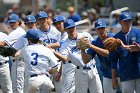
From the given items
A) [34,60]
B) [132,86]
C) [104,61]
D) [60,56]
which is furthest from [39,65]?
[132,86]

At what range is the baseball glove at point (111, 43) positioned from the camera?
38.4 ft

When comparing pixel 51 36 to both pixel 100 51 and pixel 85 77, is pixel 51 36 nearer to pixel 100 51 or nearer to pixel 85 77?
pixel 85 77

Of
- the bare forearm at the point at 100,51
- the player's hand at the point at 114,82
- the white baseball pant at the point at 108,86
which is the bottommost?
the white baseball pant at the point at 108,86

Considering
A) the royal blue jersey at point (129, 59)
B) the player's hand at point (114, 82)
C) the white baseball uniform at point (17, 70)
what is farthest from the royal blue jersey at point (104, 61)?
the white baseball uniform at point (17, 70)

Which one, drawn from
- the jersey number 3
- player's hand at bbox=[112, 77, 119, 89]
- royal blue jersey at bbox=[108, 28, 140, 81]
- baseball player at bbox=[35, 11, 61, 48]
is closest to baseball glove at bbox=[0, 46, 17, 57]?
baseball player at bbox=[35, 11, 61, 48]

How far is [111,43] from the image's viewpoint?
11.7 m

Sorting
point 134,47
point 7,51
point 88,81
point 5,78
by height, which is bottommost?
point 5,78

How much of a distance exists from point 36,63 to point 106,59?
1.64m

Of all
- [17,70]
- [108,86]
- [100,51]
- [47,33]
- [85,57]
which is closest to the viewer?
[100,51]

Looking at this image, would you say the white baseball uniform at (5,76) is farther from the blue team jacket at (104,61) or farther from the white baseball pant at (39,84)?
the white baseball pant at (39,84)

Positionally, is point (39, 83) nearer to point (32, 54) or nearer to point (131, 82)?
point (32, 54)

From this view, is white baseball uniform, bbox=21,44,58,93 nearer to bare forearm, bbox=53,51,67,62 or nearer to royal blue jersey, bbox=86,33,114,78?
royal blue jersey, bbox=86,33,114,78

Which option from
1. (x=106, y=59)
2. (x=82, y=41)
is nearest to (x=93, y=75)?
(x=106, y=59)

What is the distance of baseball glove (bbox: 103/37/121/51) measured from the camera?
461 inches
